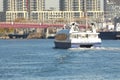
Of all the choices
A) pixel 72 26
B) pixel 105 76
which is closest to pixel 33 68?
pixel 105 76

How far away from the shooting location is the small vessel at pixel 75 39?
88312 mm

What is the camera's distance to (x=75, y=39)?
89250 millimetres

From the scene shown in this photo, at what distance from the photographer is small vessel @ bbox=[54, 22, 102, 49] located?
290ft

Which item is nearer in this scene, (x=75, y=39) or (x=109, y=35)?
(x=75, y=39)

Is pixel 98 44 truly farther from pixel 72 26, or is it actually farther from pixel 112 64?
pixel 112 64

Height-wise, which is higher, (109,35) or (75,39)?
(75,39)

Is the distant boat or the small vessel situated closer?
the small vessel

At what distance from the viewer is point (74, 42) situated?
88.4 meters

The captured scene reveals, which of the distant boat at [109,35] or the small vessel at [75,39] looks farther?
the distant boat at [109,35]

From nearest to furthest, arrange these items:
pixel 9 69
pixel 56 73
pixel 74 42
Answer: pixel 56 73 → pixel 9 69 → pixel 74 42

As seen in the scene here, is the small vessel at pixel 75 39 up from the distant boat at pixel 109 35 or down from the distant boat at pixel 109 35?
up

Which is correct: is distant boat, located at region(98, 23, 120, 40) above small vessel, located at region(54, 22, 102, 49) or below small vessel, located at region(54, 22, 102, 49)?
below

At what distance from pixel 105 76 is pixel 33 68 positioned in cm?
865

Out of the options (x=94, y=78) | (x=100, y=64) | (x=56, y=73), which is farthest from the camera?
(x=100, y=64)
